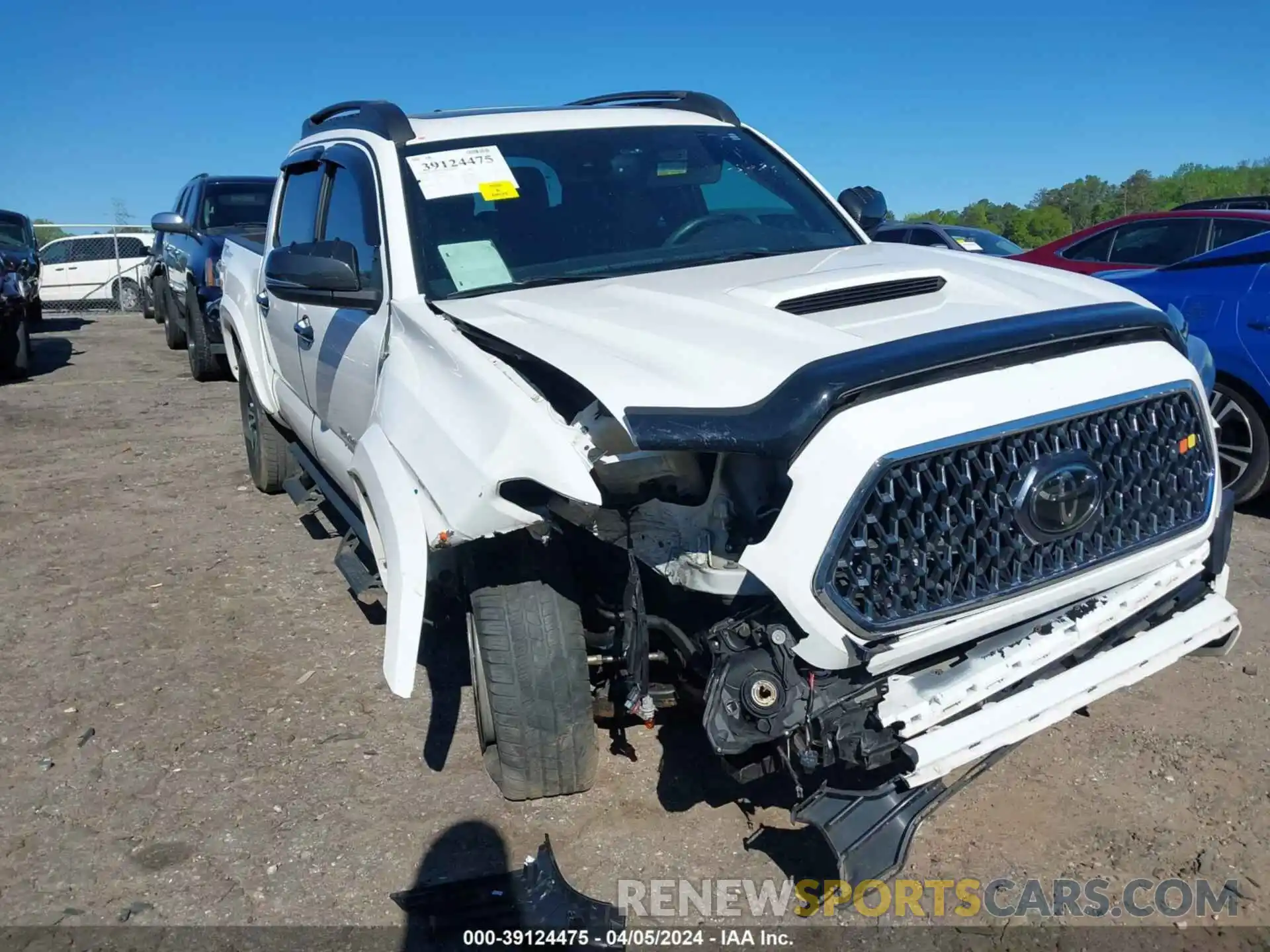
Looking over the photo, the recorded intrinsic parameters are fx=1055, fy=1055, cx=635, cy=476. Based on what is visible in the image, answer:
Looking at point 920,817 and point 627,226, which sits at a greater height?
point 627,226

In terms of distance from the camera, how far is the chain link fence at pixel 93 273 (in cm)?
1984

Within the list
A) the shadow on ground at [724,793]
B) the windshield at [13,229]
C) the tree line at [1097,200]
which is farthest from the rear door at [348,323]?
the tree line at [1097,200]

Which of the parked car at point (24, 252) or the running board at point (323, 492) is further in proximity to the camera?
the parked car at point (24, 252)

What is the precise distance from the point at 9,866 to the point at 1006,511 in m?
2.90

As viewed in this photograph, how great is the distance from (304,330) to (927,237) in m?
10.4

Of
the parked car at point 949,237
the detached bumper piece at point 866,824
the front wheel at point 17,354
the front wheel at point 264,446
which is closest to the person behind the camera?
the detached bumper piece at point 866,824

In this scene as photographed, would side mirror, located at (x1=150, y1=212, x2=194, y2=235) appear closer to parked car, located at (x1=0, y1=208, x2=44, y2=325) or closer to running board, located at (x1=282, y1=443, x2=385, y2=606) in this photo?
running board, located at (x1=282, y1=443, x2=385, y2=606)

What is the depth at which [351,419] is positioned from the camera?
12.6ft

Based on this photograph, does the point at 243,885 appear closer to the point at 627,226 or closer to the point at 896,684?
the point at 896,684

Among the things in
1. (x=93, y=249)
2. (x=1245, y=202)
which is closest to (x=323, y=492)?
(x=1245, y=202)

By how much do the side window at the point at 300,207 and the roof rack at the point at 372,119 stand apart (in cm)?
23

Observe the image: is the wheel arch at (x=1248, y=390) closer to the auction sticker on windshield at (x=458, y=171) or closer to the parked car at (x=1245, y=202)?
the auction sticker on windshield at (x=458, y=171)

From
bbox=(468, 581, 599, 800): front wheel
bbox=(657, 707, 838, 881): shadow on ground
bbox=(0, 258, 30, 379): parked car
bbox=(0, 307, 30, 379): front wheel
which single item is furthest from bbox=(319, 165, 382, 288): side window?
bbox=(0, 307, 30, 379): front wheel

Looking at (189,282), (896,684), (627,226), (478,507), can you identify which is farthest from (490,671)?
(189,282)
